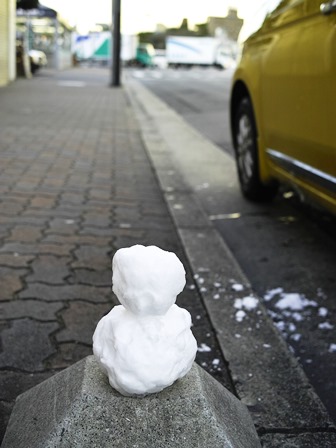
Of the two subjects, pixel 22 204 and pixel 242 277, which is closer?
pixel 242 277

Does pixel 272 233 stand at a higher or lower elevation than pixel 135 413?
lower

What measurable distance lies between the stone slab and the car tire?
3.31m

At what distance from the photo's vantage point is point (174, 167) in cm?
664

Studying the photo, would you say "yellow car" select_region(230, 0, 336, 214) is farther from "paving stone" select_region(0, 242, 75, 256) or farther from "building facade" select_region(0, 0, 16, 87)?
"building facade" select_region(0, 0, 16, 87)

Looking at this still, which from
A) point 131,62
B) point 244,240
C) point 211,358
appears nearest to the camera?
point 211,358

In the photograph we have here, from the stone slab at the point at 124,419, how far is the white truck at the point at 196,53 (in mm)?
64816

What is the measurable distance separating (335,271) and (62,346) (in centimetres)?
183

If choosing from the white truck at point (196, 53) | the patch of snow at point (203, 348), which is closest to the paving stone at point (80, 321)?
the patch of snow at point (203, 348)

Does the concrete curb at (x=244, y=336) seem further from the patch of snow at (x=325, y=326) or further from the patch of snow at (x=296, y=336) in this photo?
the patch of snow at (x=325, y=326)

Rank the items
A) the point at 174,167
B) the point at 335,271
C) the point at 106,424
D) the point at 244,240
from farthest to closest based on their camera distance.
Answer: the point at 174,167 → the point at 244,240 → the point at 335,271 → the point at 106,424

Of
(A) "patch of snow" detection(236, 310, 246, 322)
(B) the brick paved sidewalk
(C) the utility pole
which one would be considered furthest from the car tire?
(C) the utility pole

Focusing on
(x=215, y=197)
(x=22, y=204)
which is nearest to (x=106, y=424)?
(x=22, y=204)

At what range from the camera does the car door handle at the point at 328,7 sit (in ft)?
10.4

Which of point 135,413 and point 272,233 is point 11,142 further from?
point 135,413
